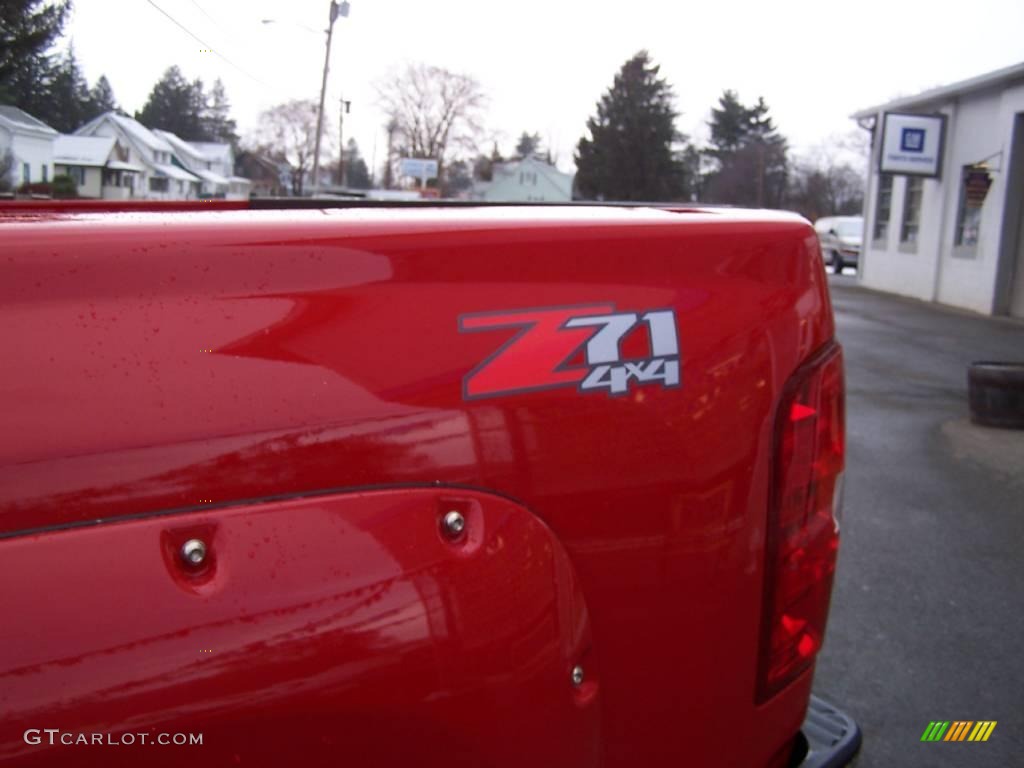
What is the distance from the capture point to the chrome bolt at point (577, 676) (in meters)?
1.38

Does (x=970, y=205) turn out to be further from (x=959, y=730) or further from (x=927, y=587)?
(x=959, y=730)

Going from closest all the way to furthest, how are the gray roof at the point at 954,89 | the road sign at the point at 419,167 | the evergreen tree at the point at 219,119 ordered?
1. the evergreen tree at the point at 219,119
2. the gray roof at the point at 954,89
3. the road sign at the point at 419,167

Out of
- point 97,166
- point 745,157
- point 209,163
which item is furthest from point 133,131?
point 745,157

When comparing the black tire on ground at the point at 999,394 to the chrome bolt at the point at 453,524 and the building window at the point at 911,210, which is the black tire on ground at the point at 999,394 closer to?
the chrome bolt at the point at 453,524

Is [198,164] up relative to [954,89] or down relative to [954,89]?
down

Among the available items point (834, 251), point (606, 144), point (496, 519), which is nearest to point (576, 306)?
point (496, 519)

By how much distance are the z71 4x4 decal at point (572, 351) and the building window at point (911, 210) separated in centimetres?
2576

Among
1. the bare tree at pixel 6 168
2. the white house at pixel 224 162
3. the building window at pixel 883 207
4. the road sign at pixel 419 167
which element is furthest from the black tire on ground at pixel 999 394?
the road sign at pixel 419 167

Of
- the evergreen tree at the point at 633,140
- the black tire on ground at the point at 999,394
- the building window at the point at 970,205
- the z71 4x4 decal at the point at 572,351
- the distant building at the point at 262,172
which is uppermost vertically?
the evergreen tree at the point at 633,140

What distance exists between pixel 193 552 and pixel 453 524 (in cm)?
34

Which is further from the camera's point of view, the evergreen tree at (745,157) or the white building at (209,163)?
the evergreen tree at (745,157)

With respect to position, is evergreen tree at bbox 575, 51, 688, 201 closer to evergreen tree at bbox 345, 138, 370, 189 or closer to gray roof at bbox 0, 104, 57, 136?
evergreen tree at bbox 345, 138, 370, 189

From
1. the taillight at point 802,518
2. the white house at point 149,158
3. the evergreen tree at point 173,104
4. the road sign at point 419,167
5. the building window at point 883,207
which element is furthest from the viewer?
the road sign at point 419,167

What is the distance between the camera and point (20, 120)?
3.34m
